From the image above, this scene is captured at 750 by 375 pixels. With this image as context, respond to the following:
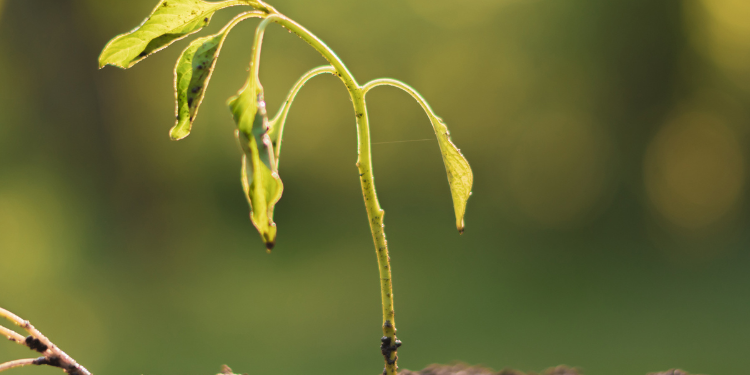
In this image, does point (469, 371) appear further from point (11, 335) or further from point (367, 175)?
point (11, 335)

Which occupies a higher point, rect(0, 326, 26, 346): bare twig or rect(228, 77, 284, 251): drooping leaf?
rect(228, 77, 284, 251): drooping leaf


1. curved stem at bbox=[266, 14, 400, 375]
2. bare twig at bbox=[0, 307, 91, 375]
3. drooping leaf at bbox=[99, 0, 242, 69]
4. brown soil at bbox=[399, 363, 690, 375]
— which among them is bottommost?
brown soil at bbox=[399, 363, 690, 375]

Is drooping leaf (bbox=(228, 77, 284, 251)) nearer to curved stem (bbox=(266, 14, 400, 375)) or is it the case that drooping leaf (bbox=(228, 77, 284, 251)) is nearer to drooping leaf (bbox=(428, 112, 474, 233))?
curved stem (bbox=(266, 14, 400, 375))

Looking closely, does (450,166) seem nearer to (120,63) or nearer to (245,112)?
(245,112)

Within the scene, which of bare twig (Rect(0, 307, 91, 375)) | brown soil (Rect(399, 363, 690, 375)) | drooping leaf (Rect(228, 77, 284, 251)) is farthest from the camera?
brown soil (Rect(399, 363, 690, 375))

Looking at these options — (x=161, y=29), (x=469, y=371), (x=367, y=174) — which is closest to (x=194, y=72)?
(x=161, y=29)

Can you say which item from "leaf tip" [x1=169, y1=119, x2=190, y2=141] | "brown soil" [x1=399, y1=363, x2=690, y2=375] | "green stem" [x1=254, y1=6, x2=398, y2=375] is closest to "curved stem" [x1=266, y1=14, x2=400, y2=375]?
"green stem" [x1=254, y1=6, x2=398, y2=375]

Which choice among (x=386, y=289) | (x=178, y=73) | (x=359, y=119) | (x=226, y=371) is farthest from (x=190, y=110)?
(x=226, y=371)

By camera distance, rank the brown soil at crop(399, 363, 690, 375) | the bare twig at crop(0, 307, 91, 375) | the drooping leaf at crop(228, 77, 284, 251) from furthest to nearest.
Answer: the brown soil at crop(399, 363, 690, 375) → the bare twig at crop(0, 307, 91, 375) → the drooping leaf at crop(228, 77, 284, 251)

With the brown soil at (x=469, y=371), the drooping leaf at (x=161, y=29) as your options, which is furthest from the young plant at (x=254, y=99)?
the brown soil at (x=469, y=371)
